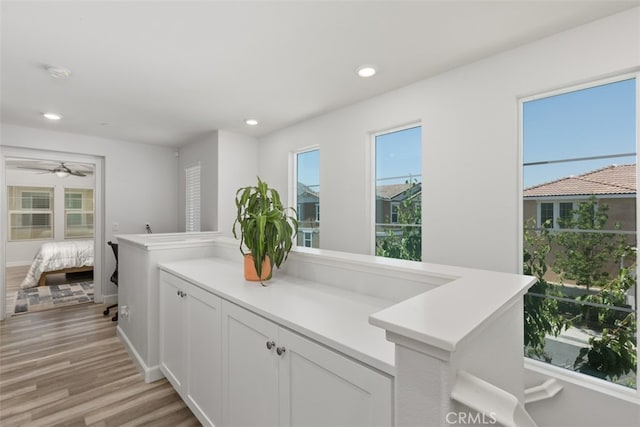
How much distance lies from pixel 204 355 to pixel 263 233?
0.78 metres

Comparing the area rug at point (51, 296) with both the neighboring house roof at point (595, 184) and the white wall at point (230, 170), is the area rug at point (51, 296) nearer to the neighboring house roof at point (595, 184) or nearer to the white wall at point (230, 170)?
the white wall at point (230, 170)

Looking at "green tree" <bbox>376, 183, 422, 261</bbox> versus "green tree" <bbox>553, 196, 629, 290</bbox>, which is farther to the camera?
"green tree" <bbox>376, 183, 422, 261</bbox>

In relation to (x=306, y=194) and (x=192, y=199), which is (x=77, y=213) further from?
(x=306, y=194)

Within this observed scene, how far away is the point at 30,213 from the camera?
6637 mm

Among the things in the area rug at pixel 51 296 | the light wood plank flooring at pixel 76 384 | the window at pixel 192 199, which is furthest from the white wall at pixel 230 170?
the area rug at pixel 51 296

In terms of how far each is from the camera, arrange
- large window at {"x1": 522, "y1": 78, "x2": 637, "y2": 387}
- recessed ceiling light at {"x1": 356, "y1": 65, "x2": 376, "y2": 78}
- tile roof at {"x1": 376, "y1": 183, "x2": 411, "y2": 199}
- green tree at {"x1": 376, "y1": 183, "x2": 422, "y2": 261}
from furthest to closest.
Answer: tile roof at {"x1": 376, "y1": 183, "x2": 411, "y2": 199} → green tree at {"x1": 376, "y1": 183, "x2": 422, "y2": 261} → recessed ceiling light at {"x1": 356, "y1": 65, "x2": 376, "y2": 78} → large window at {"x1": 522, "y1": 78, "x2": 637, "y2": 387}

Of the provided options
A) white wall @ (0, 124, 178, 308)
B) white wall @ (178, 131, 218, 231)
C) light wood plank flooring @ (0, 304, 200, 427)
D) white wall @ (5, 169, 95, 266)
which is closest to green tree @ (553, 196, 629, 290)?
light wood plank flooring @ (0, 304, 200, 427)

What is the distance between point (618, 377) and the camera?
1.83m

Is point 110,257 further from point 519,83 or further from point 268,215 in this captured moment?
point 519,83

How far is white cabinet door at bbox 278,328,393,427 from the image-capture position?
0.84 metres

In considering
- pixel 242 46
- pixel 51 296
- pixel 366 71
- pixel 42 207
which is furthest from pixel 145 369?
pixel 42 207

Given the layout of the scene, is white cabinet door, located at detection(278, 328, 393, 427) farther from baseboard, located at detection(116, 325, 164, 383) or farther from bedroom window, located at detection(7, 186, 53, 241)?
bedroom window, located at detection(7, 186, 53, 241)

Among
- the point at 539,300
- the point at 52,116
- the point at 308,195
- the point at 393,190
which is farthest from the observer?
the point at 308,195

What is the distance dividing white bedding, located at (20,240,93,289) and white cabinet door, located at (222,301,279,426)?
17.5ft
